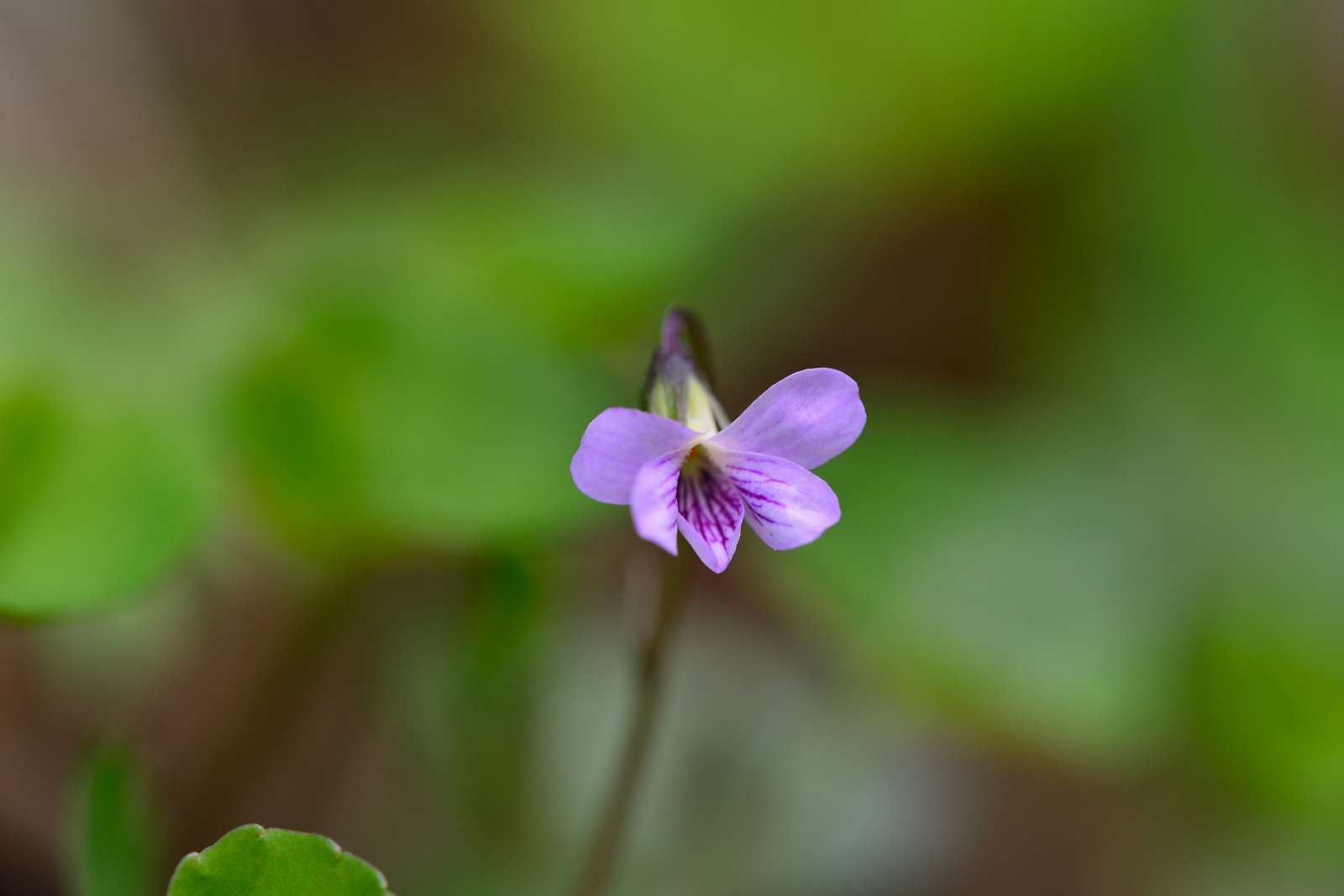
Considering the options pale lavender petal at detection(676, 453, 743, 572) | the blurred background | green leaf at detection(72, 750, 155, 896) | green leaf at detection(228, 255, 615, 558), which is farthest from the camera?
the blurred background

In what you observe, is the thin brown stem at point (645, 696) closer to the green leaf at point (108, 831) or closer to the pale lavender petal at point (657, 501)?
the pale lavender petal at point (657, 501)

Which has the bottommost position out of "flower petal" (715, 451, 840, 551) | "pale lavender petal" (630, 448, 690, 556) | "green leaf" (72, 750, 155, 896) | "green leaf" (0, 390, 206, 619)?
"green leaf" (72, 750, 155, 896)

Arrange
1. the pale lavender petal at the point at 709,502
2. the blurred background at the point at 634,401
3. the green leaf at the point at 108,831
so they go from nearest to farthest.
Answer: the pale lavender petal at the point at 709,502 → the green leaf at the point at 108,831 → the blurred background at the point at 634,401

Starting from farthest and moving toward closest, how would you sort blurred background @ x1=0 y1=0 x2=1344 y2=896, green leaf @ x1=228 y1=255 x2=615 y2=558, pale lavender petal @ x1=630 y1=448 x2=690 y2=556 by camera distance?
blurred background @ x1=0 y1=0 x2=1344 y2=896
green leaf @ x1=228 y1=255 x2=615 y2=558
pale lavender petal @ x1=630 y1=448 x2=690 y2=556

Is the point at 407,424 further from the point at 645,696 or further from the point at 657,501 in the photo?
the point at 657,501

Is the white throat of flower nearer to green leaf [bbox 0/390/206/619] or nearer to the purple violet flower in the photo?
the purple violet flower

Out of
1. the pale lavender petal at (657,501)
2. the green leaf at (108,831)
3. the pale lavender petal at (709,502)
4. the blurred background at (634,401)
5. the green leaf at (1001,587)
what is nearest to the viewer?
the pale lavender petal at (657,501)

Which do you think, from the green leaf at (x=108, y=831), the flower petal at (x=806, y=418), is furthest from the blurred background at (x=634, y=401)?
the flower petal at (x=806, y=418)

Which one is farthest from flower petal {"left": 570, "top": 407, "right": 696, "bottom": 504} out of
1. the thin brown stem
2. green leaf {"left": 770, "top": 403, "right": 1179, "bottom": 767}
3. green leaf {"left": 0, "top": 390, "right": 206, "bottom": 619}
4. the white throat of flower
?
green leaf {"left": 770, "top": 403, "right": 1179, "bottom": 767}
